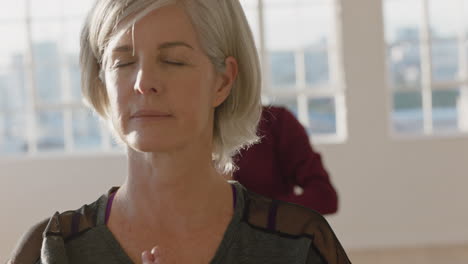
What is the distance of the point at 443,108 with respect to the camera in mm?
7688

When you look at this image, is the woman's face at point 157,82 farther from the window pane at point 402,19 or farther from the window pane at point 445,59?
the window pane at point 445,59

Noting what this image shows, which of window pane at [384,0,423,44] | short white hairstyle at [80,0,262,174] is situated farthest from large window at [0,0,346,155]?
short white hairstyle at [80,0,262,174]

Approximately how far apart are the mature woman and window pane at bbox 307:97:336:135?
6.08 metres

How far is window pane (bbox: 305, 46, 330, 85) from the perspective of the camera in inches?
300

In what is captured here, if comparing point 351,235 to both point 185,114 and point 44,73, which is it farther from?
point 185,114

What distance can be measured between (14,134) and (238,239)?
6623mm

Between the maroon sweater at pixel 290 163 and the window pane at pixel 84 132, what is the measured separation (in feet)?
14.9

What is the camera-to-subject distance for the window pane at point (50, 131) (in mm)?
7738

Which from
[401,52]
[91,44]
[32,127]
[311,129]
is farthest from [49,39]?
[91,44]

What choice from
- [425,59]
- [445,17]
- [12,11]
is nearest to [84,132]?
[12,11]

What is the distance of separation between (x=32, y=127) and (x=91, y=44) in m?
6.43

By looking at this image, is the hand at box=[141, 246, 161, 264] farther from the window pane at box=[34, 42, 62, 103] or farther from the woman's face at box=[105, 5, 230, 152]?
the window pane at box=[34, 42, 62, 103]

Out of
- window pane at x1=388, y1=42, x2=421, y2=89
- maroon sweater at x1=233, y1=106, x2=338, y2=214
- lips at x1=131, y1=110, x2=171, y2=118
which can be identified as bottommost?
maroon sweater at x1=233, y1=106, x2=338, y2=214

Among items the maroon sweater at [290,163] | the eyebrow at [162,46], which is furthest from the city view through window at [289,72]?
the eyebrow at [162,46]
